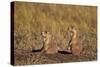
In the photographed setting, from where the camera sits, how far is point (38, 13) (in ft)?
7.97

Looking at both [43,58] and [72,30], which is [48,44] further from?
[72,30]

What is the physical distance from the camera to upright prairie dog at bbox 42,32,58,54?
8.07 ft

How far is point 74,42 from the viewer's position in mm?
2600

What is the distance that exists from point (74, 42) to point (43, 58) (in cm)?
42

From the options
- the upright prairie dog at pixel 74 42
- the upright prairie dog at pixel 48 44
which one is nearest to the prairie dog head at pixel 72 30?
the upright prairie dog at pixel 74 42

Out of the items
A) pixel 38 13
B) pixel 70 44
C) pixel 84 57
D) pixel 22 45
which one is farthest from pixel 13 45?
pixel 84 57

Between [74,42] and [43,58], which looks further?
[74,42]

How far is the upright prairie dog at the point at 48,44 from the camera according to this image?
2459mm

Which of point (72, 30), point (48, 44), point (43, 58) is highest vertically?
point (72, 30)

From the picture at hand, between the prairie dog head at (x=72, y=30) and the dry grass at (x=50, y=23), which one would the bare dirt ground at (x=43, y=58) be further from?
the prairie dog head at (x=72, y=30)

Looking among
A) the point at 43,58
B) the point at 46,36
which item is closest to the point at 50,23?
the point at 46,36

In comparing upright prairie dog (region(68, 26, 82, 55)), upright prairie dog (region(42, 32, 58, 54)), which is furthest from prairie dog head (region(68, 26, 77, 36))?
upright prairie dog (region(42, 32, 58, 54))

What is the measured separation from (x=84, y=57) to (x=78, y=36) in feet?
0.86
